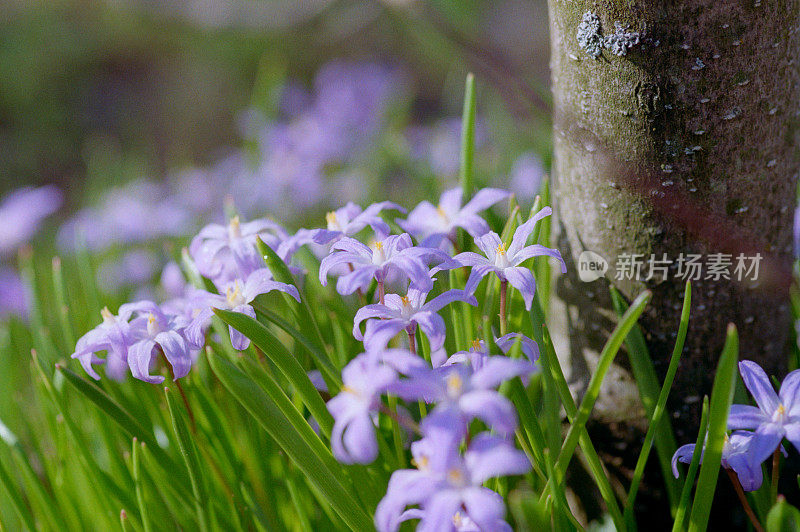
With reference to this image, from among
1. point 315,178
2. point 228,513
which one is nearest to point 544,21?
point 315,178

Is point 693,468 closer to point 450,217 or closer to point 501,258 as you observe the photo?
point 501,258

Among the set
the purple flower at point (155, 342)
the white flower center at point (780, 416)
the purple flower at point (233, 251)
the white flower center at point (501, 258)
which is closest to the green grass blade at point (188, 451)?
the purple flower at point (155, 342)

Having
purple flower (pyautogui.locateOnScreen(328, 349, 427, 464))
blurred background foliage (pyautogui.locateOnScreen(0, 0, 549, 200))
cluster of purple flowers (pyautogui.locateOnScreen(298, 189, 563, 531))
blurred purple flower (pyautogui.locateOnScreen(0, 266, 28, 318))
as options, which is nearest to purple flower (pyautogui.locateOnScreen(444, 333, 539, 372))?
cluster of purple flowers (pyautogui.locateOnScreen(298, 189, 563, 531))

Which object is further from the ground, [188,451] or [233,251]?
[233,251]

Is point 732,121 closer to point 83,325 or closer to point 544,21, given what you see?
point 83,325

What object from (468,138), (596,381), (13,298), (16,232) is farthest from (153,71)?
(596,381)

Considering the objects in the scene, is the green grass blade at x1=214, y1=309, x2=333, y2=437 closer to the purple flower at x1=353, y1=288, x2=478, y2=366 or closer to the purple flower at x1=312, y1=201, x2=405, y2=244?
the purple flower at x1=353, y1=288, x2=478, y2=366
